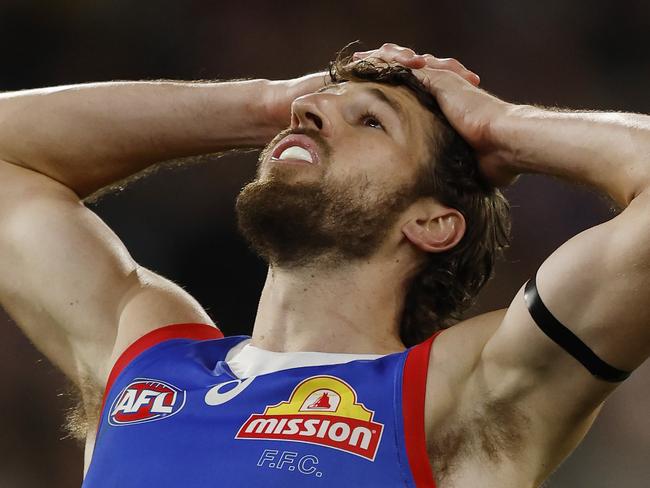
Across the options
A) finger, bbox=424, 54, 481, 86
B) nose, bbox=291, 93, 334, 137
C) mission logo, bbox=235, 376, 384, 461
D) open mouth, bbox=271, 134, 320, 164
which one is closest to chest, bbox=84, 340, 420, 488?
mission logo, bbox=235, 376, 384, 461

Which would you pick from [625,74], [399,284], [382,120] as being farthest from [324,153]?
[625,74]

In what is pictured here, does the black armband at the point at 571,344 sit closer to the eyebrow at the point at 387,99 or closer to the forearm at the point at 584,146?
the forearm at the point at 584,146

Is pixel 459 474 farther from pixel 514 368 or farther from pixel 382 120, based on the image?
pixel 382 120

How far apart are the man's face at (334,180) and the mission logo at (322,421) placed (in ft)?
1.51

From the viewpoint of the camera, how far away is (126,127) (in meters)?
3.27

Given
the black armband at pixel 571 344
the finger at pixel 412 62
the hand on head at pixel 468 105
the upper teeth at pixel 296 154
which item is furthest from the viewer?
the finger at pixel 412 62

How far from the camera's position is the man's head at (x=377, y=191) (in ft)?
9.57

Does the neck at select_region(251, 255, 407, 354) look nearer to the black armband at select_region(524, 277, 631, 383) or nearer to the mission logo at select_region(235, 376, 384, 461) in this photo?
the mission logo at select_region(235, 376, 384, 461)

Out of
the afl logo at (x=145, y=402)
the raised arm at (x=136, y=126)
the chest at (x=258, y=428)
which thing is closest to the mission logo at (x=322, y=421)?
the chest at (x=258, y=428)

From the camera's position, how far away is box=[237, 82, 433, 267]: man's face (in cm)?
291

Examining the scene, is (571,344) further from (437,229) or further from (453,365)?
(437,229)

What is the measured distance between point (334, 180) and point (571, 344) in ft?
2.85

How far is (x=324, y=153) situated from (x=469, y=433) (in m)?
0.88

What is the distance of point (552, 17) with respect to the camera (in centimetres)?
713
